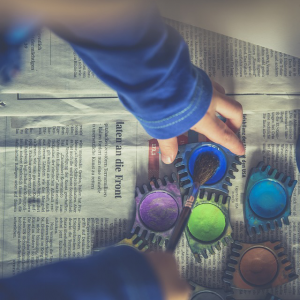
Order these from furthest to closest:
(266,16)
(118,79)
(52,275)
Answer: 1. (266,16)
2. (118,79)
3. (52,275)

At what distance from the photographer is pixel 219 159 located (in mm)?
787

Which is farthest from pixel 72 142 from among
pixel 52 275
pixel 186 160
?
pixel 52 275

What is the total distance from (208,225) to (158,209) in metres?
0.12

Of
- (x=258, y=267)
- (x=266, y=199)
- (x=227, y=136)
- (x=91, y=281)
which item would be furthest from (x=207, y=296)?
(x=91, y=281)

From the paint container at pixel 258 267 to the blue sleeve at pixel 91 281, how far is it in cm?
43

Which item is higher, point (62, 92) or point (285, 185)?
point (62, 92)

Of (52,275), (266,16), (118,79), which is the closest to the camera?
(52,275)

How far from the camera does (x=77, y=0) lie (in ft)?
1.28

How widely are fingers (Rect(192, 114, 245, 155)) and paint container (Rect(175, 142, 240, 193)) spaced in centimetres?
3

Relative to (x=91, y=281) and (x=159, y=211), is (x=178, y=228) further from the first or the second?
(x=91, y=281)

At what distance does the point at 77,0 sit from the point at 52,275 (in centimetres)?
30

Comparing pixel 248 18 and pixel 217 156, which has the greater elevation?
pixel 248 18

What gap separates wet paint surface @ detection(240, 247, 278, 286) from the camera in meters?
0.78

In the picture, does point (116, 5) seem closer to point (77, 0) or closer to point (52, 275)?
point (77, 0)
